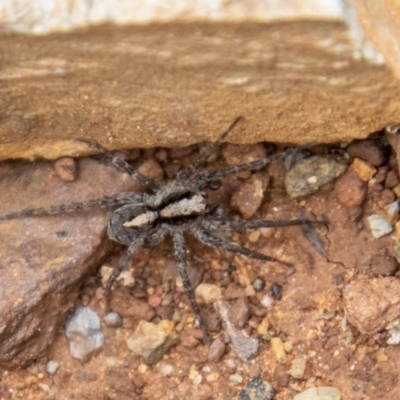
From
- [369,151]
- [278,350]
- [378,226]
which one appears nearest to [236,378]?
[278,350]

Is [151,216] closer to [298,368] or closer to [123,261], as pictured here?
[123,261]

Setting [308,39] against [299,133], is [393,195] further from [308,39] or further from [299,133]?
[308,39]

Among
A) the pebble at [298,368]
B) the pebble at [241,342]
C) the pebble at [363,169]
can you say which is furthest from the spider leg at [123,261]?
the pebble at [363,169]

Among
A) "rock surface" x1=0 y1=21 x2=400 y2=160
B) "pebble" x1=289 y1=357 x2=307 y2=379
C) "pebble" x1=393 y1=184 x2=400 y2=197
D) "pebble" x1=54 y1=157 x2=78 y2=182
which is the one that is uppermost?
"rock surface" x1=0 y1=21 x2=400 y2=160

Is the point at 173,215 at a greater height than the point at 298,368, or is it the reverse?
the point at 173,215

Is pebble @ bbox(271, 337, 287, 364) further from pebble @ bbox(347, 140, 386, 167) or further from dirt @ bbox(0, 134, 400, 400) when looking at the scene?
pebble @ bbox(347, 140, 386, 167)

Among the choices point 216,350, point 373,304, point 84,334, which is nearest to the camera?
point 373,304

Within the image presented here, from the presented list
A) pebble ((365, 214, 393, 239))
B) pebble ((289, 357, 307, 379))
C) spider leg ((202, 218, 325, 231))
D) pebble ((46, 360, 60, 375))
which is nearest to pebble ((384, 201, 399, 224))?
pebble ((365, 214, 393, 239))
